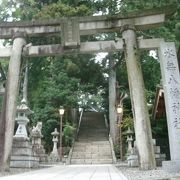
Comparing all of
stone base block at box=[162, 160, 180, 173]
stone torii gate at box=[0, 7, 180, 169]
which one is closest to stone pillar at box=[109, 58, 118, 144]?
stone torii gate at box=[0, 7, 180, 169]

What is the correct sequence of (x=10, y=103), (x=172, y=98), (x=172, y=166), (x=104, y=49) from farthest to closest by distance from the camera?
1. (x=104, y=49)
2. (x=10, y=103)
3. (x=172, y=98)
4. (x=172, y=166)

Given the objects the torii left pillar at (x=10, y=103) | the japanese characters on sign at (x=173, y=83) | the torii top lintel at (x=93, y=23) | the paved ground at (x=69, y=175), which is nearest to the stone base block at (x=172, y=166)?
the japanese characters on sign at (x=173, y=83)

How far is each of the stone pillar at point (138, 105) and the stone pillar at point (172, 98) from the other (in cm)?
78

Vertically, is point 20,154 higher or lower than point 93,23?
lower

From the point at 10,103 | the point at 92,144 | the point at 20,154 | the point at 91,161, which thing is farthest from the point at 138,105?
the point at 92,144

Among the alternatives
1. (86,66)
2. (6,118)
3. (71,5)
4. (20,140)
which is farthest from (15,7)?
(6,118)

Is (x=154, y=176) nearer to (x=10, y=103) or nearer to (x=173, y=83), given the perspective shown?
(x=173, y=83)

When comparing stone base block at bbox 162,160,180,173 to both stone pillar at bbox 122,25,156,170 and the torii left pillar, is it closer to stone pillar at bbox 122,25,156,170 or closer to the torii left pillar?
stone pillar at bbox 122,25,156,170

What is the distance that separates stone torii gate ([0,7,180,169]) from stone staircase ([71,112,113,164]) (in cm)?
1054

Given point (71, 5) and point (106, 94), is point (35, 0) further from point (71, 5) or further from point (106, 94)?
point (106, 94)

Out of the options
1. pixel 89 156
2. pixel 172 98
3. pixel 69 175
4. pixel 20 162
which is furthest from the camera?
pixel 89 156

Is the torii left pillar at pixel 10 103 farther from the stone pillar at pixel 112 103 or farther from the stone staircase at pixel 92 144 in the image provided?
the stone pillar at pixel 112 103

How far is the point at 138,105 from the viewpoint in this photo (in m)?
9.51

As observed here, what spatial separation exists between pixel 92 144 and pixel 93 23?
46.3ft
